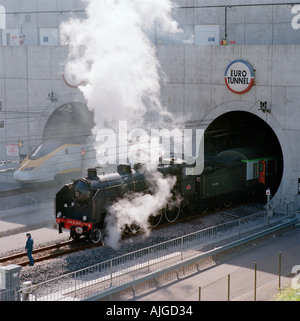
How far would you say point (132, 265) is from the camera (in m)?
20.5

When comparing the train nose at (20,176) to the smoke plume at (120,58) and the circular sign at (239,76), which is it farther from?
the circular sign at (239,76)

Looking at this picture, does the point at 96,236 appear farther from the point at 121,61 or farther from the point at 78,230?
the point at 121,61

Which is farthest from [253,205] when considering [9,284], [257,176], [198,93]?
[9,284]

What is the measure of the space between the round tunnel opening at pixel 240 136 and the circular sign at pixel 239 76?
3.01m

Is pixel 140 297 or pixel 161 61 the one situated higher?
A: pixel 161 61

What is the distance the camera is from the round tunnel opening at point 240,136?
33688 mm

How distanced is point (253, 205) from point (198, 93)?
21.7 feet

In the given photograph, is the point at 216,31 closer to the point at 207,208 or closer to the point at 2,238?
the point at 207,208

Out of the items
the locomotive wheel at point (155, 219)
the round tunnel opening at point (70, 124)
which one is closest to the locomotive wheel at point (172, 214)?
the locomotive wheel at point (155, 219)

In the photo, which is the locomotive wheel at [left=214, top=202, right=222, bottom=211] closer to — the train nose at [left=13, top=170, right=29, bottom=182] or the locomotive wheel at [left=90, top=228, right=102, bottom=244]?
the locomotive wheel at [left=90, top=228, right=102, bottom=244]

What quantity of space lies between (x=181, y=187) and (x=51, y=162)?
11.4m

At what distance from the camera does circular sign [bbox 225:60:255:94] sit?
2980 cm

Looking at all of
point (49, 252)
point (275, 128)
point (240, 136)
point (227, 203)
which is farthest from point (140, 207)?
point (240, 136)

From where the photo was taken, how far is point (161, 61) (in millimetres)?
32688
